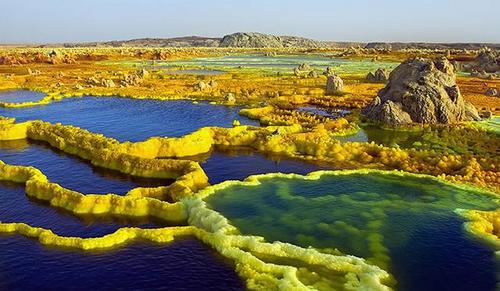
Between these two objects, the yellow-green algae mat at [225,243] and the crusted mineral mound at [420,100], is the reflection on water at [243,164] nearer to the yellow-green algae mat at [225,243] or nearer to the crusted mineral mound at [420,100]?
the yellow-green algae mat at [225,243]

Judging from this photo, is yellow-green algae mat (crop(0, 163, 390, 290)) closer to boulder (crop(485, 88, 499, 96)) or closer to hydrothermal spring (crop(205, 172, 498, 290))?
hydrothermal spring (crop(205, 172, 498, 290))

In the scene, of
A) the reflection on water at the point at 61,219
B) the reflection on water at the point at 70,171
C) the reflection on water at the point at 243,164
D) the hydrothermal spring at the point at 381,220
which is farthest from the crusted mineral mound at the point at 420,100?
the reflection on water at the point at 61,219

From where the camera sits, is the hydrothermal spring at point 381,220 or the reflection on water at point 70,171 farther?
the reflection on water at point 70,171

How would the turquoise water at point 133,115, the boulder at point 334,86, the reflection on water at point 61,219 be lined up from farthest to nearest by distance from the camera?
the boulder at point 334,86
the turquoise water at point 133,115
the reflection on water at point 61,219

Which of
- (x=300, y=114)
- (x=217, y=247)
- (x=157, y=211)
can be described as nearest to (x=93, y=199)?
(x=157, y=211)

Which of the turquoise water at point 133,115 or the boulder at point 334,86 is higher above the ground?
the boulder at point 334,86

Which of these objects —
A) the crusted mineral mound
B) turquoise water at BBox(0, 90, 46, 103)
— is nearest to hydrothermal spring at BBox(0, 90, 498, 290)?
the crusted mineral mound

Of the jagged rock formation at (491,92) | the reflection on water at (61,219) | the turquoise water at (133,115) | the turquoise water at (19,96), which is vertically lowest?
the reflection on water at (61,219)
